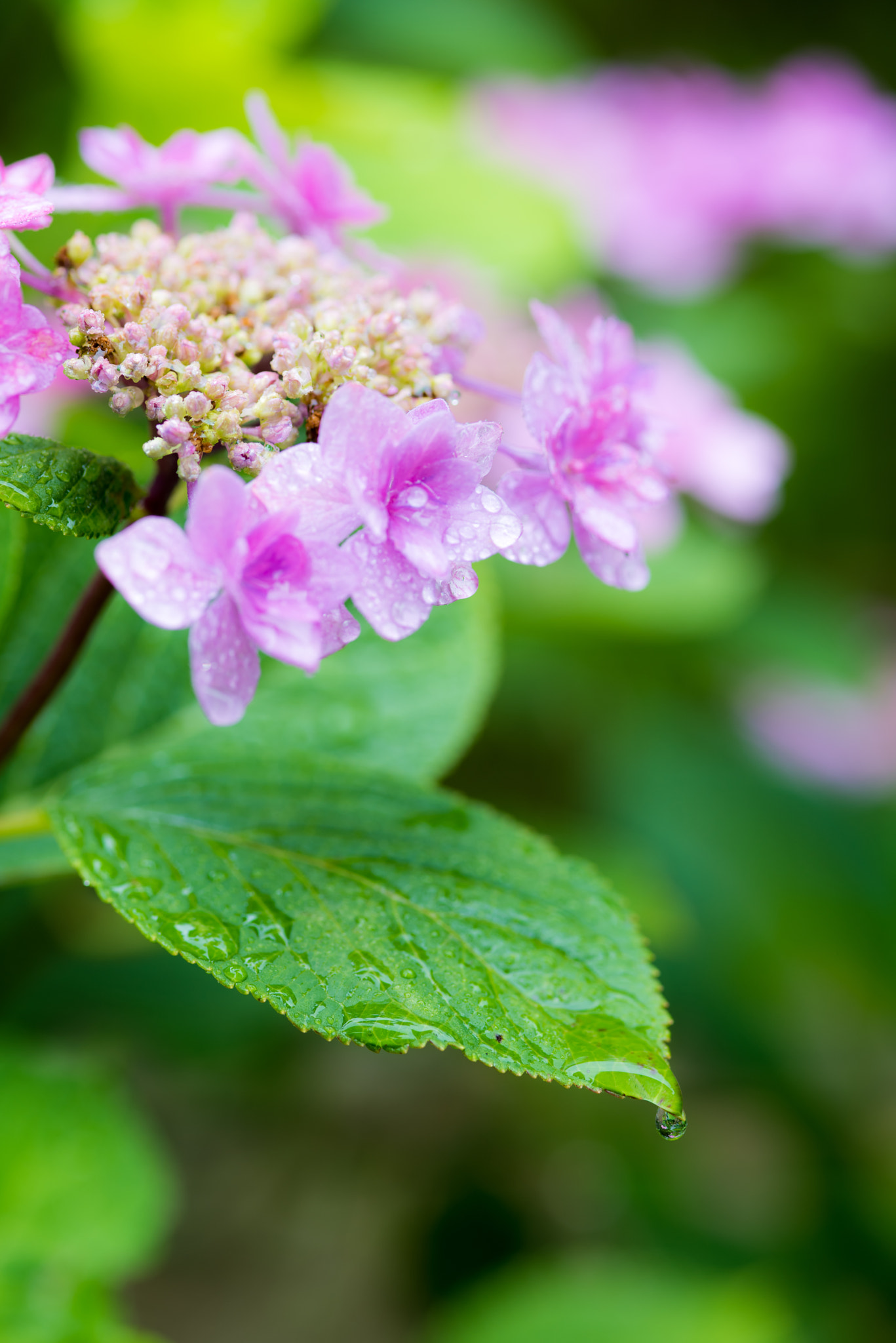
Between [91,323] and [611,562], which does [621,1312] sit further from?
[91,323]

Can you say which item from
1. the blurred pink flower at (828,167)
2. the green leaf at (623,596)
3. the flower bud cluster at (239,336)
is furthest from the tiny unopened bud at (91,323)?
the blurred pink flower at (828,167)

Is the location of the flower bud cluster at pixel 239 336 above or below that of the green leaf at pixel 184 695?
above

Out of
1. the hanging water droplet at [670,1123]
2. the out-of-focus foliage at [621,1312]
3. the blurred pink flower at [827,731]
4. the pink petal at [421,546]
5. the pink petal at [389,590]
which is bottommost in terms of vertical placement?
the blurred pink flower at [827,731]

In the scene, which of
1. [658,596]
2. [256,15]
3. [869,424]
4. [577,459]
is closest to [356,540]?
[577,459]

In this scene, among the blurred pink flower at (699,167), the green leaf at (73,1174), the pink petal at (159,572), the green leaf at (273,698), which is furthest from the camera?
the blurred pink flower at (699,167)

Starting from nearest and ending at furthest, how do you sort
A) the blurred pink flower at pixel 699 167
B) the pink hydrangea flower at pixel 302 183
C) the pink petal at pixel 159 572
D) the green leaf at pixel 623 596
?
the pink petal at pixel 159 572, the pink hydrangea flower at pixel 302 183, the green leaf at pixel 623 596, the blurred pink flower at pixel 699 167

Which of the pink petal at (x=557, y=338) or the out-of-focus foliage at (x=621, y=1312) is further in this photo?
the out-of-focus foliage at (x=621, y=1312)

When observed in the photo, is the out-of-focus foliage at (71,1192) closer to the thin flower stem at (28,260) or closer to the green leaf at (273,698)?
the green leaf at (273,698)
